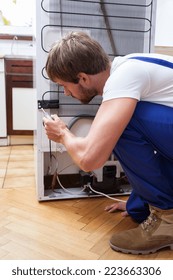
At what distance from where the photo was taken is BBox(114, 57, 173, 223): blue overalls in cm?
83

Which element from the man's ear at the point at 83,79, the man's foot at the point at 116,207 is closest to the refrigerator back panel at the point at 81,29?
the man's foot at the point at 116,207

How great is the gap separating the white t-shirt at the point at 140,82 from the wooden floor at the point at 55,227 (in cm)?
48

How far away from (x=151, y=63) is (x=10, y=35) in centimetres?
187

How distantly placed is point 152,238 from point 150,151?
28 centimetres

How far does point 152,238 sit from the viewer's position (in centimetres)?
92

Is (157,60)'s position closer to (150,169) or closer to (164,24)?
(150,169)

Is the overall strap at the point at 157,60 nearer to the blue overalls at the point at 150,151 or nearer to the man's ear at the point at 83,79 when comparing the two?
the blue overalls at the point at 150,151

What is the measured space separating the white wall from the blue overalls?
136 centimetres

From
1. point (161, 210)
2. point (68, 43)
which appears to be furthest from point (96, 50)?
point (161, 210)

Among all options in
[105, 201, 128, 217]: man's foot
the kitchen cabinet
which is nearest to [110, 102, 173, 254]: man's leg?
[105, 201, 128, 217]: man's foot

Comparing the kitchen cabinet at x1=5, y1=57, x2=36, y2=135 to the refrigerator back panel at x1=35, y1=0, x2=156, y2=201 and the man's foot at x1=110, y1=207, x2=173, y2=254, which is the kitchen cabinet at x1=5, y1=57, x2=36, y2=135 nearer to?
the refrigerator back panel at x1=35, y1=0, x2=156, y2=201

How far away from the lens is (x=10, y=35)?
2375 mm

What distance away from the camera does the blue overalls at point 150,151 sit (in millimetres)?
Result: 828

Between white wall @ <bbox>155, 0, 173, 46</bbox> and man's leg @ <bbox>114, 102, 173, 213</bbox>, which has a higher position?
white wall @ <bbox>155, 0, 173, 46</bbox>
